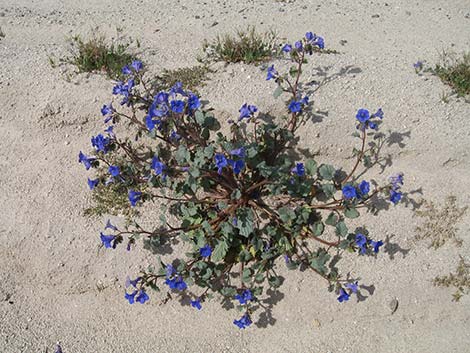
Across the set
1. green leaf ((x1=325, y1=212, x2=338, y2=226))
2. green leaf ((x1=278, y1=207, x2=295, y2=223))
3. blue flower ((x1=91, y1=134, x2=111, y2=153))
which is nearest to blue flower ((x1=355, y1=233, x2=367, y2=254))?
green leaf ((x1=325, y1=212, x2=338, y2=226))

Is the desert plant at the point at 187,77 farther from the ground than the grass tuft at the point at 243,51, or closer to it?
closer to it

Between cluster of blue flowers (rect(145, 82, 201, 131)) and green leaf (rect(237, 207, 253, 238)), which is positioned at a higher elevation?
cluster of blue flowers (rect(145, 82, 201, 131))

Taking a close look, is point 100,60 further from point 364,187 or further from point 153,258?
point 364,187

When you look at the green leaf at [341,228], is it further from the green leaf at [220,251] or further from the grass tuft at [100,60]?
the grass tuft at [100,60]

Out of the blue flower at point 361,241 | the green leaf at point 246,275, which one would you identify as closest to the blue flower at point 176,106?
the green leaf at point 246,275

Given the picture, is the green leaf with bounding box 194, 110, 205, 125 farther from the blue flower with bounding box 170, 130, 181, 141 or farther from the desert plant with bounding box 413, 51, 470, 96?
the desert plant with bounding box 413, 51, 470, 96

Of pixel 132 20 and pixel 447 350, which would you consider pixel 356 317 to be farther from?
pixel 132 20
